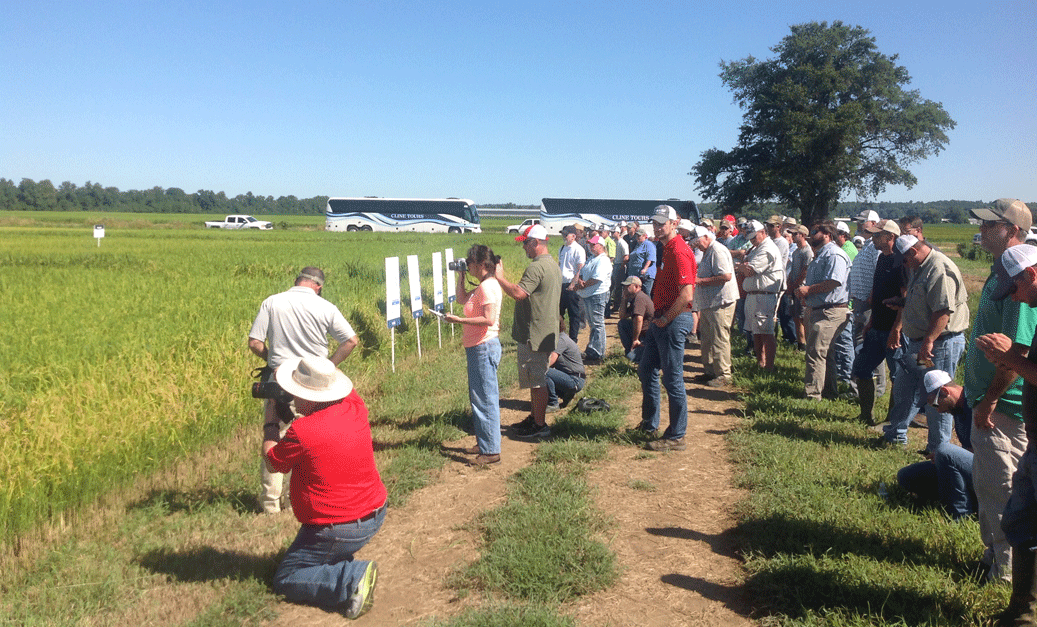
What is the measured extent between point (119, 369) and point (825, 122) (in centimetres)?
4137

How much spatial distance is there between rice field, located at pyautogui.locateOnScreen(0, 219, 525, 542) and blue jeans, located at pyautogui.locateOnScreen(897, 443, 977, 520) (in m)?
5.28

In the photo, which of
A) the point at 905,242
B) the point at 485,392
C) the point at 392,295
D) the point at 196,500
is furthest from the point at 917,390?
the point at 392,295

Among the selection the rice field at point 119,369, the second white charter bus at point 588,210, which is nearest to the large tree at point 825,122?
the second white charter bus at point 588,210

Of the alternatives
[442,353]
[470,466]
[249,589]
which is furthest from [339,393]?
[442,353]

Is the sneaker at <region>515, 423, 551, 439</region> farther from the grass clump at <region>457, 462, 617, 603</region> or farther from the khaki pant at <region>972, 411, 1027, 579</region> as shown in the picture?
the khaki pant at <region>972, 411, 1027, 579</region>

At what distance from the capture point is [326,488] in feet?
11.7

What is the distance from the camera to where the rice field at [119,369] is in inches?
185

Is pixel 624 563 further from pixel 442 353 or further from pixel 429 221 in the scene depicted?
pixel 429 221

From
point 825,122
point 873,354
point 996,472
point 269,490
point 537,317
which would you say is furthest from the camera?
point 825,122

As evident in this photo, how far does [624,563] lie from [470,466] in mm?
1928

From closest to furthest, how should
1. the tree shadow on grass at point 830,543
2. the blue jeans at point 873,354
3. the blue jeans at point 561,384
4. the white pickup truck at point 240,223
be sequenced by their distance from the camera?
the tree shadow on grass at point 830,543
the blue jeans at point 873,354
the blue jeans at point 561,384
the white pickup truck at point 240,223

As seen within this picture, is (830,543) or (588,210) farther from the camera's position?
(588,210)

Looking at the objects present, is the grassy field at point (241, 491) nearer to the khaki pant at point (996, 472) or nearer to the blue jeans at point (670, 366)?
the khaki pant at point (996, 472)

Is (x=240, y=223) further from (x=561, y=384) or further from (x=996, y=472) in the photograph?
(x=996, y=472)
